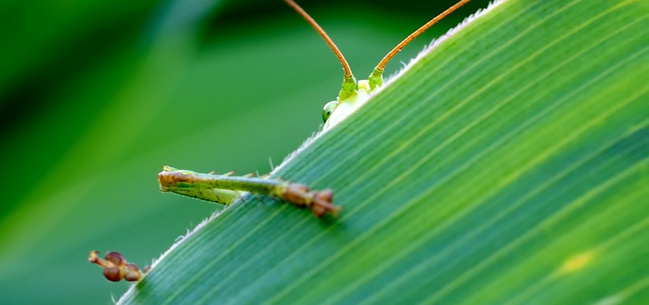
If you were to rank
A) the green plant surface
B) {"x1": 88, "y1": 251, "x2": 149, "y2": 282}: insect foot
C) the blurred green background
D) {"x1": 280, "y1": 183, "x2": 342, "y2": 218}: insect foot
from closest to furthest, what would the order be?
the green plant surface, {"x1": 280, "y1": 183, "x2": 342, "y2": 218}: insect foot, {"x1": 88, "y1": 251, "x2": 149, "y2": 282}: insect foot, the blurred green background

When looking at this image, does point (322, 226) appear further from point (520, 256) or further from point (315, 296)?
point (520, 256)

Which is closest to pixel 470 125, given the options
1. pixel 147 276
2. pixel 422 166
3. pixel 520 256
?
pixel 422 166

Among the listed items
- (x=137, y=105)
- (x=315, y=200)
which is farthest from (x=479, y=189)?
(x=137, y=105)

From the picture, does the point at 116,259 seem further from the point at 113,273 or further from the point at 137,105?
the point at 137,105

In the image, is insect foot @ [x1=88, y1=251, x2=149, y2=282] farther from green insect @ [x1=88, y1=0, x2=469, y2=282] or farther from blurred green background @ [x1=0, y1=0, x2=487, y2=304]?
blurred green background @ [x1=0, y1=0, x2=487, y2=304]

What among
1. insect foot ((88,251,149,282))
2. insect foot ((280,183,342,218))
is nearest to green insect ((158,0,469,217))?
insect foot ((280,183,342,218))
